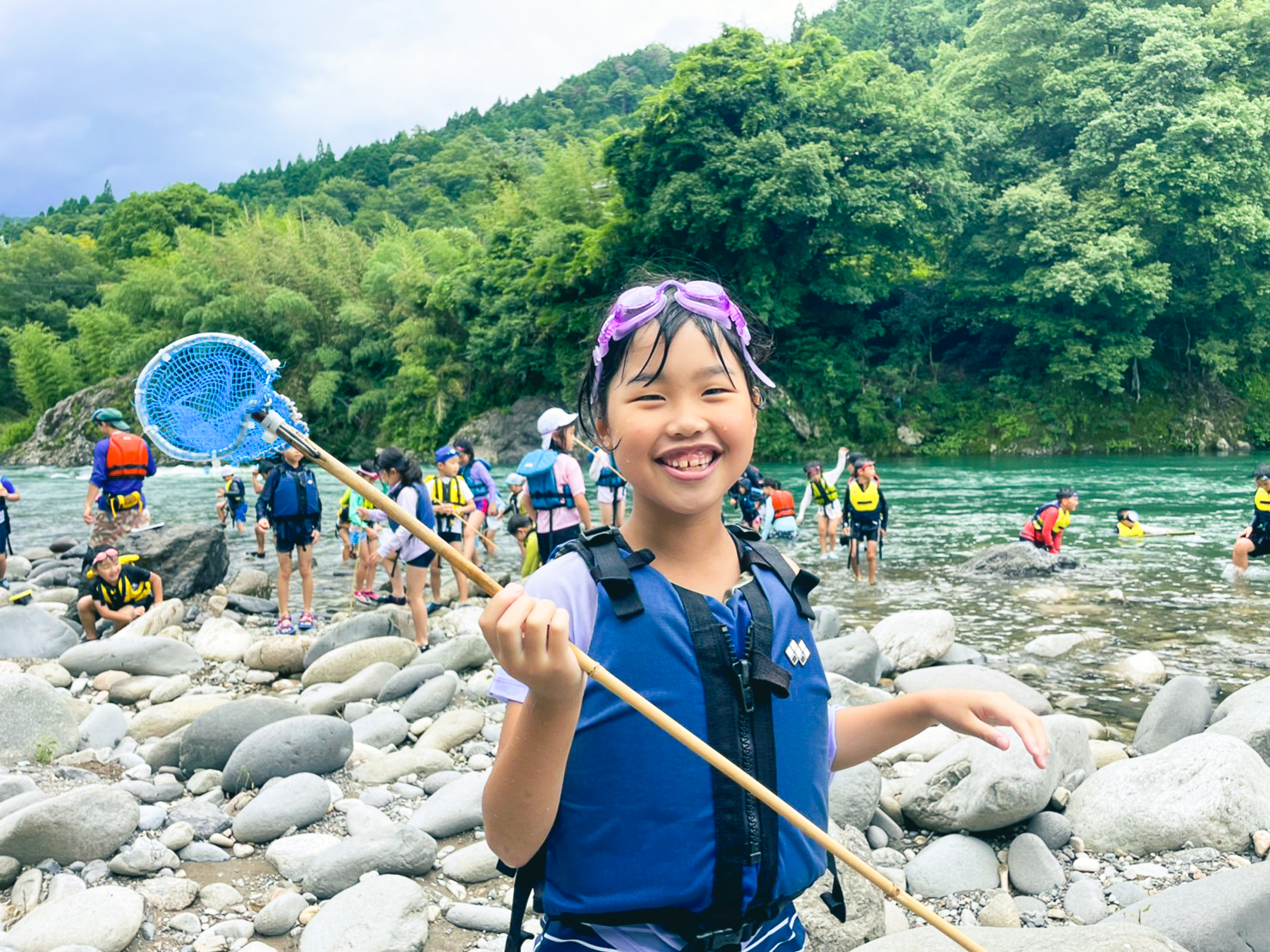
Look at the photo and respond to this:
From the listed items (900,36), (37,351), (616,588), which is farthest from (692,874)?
(900,36)

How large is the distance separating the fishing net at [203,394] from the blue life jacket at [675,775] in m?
1.15

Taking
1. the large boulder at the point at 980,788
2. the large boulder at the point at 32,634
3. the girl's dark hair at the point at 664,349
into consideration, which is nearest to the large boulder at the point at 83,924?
the girl's dark hair at the point at 664,349

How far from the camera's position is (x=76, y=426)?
41594 millimetres

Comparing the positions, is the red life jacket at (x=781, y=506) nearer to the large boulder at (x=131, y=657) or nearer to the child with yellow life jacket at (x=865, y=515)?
the child with yellow life jacket at (x=865, y=515)

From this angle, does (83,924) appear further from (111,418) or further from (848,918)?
(111,418)

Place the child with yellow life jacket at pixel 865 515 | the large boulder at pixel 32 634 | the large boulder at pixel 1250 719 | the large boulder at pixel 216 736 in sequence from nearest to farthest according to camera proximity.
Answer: the large boulder at pixel 1250 719, the large boulder at pixel 216 736, the large boulder at pixel 32 634, the child with yellow life jacket at pixel 865 515

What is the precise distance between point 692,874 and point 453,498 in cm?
899

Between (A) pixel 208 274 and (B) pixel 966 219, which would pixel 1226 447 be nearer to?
(B) pixel 966 219

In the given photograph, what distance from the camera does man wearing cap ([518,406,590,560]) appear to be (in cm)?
921

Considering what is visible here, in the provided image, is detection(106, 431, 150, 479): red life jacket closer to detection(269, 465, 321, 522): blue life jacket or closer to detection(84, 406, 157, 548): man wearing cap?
detection(84, 406, 157, 548): man wearing cap

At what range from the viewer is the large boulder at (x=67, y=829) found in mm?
3955

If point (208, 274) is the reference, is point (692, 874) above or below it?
below

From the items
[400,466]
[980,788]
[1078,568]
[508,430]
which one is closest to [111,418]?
[400,466]

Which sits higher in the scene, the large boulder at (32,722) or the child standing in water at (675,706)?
the child standing in water at (675,706)
